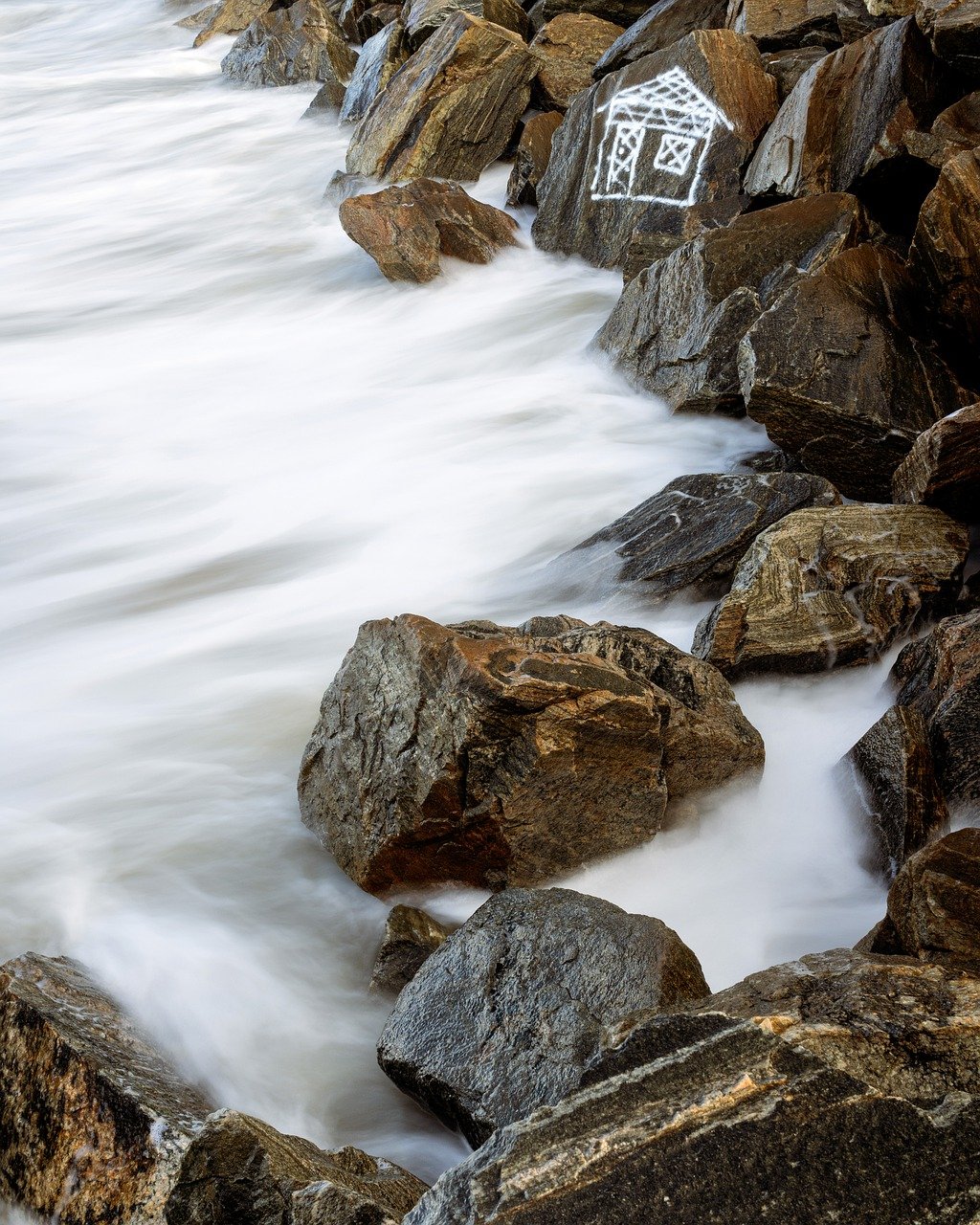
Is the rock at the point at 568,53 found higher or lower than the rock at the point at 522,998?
higher

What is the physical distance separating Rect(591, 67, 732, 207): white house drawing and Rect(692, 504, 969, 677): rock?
4.06 meters

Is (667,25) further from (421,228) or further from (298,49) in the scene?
(298,49)

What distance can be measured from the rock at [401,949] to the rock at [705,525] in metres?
1.95

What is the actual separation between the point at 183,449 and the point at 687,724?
4.48 metres

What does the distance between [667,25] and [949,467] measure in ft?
19.6

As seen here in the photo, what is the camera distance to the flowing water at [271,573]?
11.3 feet

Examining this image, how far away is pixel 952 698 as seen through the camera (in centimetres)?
355

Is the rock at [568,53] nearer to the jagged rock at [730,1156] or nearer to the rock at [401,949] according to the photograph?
the rock at [401,949]

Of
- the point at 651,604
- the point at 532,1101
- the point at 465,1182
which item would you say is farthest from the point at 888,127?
the point at 465,1182

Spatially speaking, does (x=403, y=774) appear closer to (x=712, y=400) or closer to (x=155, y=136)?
(x=712, y=400)

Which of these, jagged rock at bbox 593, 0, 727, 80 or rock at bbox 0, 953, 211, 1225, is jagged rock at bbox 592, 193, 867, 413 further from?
rock at bbox 0, 953, 211, 1225

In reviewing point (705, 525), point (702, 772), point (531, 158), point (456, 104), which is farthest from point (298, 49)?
point (702, 772)

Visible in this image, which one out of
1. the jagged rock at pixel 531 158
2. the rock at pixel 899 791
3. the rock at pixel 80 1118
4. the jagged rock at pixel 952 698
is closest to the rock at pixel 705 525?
the jagged rock at pixel 952 698

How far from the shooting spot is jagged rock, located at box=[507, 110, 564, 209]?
9102 mm
